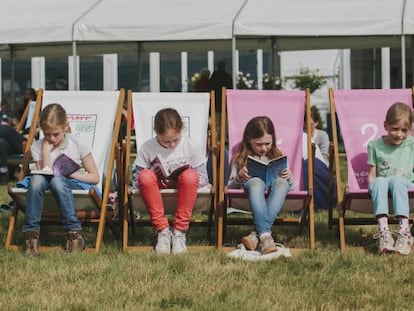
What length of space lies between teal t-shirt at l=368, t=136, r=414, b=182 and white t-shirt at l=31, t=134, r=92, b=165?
1.74m

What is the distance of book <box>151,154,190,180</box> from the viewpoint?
4.55m

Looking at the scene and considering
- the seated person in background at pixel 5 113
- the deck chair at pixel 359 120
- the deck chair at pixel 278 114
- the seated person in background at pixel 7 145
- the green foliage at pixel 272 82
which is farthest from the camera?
the seated person in background at pixel 5 113

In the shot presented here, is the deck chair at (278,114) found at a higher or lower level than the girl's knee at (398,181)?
higher

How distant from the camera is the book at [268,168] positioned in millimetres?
4566

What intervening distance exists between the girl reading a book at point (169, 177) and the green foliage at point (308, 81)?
36.5 ft

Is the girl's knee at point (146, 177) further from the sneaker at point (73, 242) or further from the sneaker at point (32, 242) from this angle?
the sneaker at point (32, 242)

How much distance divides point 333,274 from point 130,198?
4.54ft

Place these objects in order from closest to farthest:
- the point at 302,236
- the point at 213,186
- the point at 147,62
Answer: the point at 213,186 → the point at 302,236 → the point at 147,62

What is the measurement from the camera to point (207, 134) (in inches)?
206

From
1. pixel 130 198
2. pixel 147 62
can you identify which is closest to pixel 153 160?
pixel 130 198

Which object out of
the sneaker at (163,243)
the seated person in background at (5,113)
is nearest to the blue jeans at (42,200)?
the sneaker at (163,243)

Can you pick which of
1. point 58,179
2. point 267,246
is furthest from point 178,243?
point 58,179

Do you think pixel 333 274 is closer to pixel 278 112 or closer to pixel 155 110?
pixel 278 112

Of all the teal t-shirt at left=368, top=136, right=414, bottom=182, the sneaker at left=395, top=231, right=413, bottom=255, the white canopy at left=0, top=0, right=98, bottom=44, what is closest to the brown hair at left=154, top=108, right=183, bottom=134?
the teal t-shirt at left=368, top=136, right=414, bottom=182
